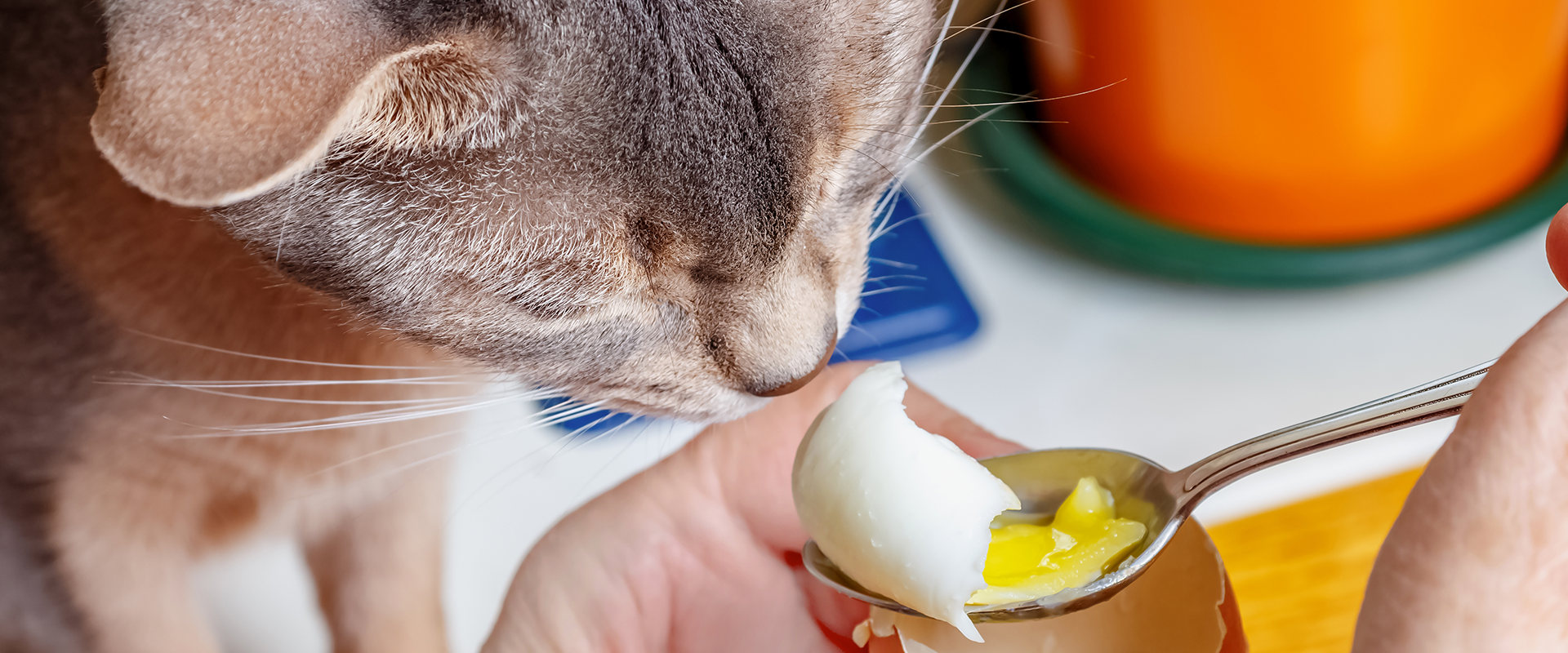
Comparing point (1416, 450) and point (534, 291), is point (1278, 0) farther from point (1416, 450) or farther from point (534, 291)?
point (534, 291)

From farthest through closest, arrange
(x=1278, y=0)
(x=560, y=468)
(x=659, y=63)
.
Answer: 1. (x=560, y=468)
2. (x=1278, y=0)
3. (x=659, y=63)

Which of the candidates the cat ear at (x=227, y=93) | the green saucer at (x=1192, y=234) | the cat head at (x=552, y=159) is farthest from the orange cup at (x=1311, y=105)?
the cat ear at (x=227, y=93)

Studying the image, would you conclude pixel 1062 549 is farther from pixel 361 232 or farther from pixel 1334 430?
pixel 361 232

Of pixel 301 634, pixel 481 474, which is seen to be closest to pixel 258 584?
pixel 301 634

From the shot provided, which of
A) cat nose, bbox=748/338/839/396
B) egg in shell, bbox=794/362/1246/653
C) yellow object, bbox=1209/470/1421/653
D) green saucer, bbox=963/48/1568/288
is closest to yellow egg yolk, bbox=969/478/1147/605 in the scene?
egg in shell, bbox=794/362/1246/653

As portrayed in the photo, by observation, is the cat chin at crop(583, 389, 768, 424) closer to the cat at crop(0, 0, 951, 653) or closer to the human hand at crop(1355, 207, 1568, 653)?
the cat at crop(0, 0, 951, 653)

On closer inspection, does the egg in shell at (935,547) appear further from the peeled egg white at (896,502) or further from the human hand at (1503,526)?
the human hand at (1503,526)
